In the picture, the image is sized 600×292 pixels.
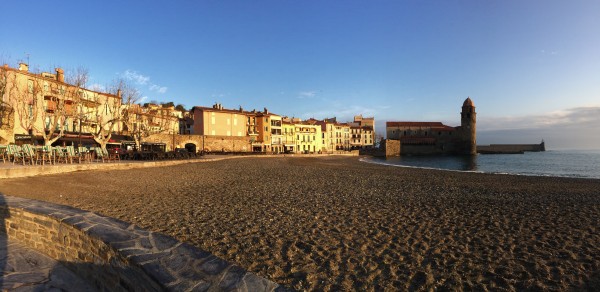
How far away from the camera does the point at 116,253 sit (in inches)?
130

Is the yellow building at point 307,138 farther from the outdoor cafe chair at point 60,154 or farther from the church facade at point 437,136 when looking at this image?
the outdoor cafe chair at point 60,154

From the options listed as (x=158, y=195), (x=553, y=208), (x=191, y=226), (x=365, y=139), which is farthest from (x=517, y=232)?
(x=365, y=139)

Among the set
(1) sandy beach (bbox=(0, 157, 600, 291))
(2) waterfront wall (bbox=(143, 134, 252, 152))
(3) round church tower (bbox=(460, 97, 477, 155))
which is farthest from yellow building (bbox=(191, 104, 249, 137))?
(3) round church tower (bbox=(460, 97, 477, 155))

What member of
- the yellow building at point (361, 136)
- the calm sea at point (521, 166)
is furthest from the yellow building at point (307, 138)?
the calm sea at point (521, 166)

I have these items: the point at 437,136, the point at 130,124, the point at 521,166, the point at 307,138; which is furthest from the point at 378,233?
the point at 437,136

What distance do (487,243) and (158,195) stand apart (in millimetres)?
10334

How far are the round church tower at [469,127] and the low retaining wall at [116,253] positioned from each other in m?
117

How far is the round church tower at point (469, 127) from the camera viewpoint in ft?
335

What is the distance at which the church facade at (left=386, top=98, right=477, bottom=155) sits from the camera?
336ft

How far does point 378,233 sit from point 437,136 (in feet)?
384

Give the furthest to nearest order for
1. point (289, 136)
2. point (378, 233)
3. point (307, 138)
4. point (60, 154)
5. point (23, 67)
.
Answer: point (307, 138), point (289, 136), point (23, 67), point (60, 154), point (378, 233)

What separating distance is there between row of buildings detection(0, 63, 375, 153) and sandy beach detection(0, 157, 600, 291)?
62.2ft

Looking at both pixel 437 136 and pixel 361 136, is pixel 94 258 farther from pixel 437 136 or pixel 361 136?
pixel 437 136

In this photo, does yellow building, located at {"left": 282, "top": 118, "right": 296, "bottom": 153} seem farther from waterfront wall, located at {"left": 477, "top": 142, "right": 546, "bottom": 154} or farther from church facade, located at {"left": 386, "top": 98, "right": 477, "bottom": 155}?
waterfront wall, located at {"left": 477, "top": 142, "right": 546, "bottom": 154}
